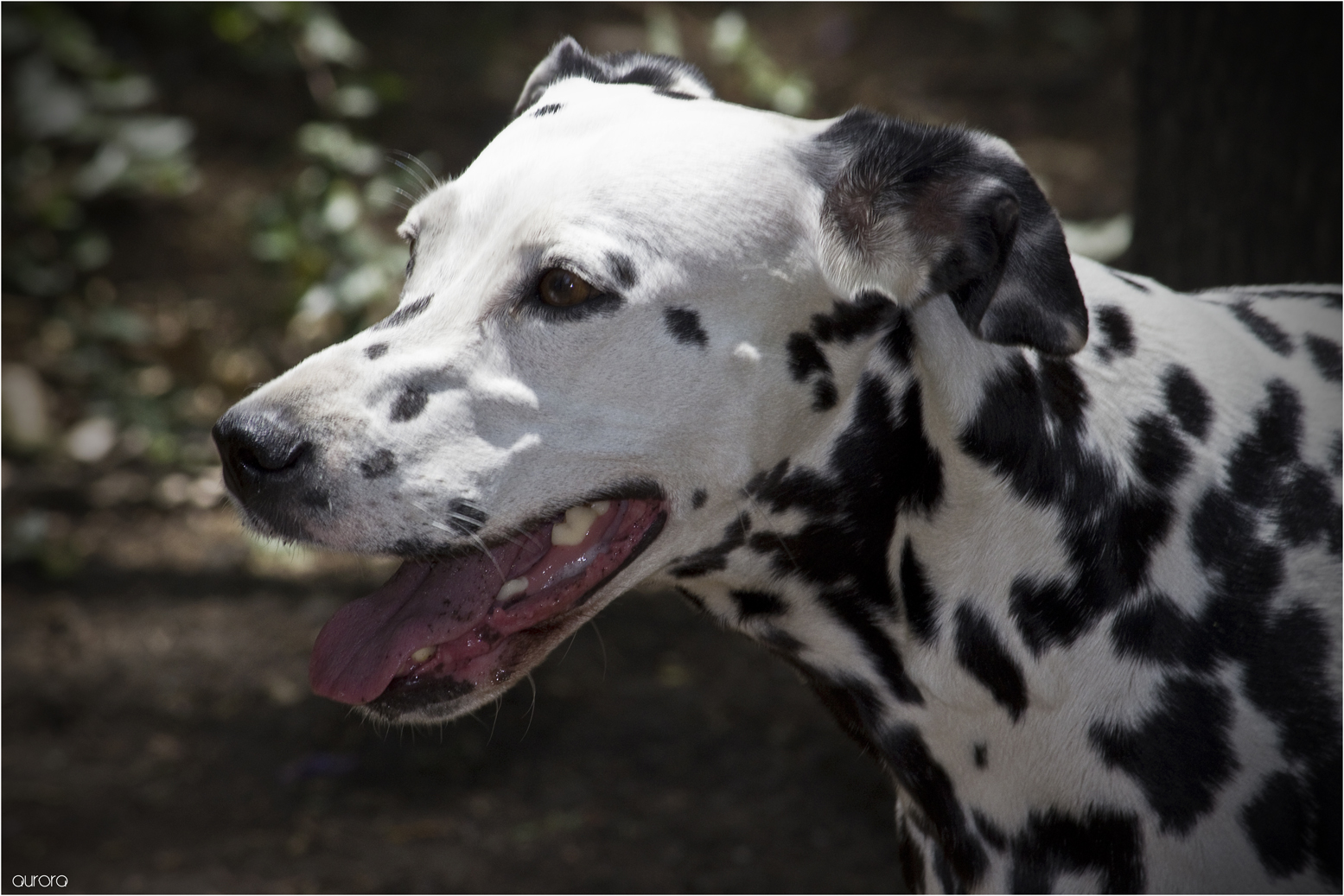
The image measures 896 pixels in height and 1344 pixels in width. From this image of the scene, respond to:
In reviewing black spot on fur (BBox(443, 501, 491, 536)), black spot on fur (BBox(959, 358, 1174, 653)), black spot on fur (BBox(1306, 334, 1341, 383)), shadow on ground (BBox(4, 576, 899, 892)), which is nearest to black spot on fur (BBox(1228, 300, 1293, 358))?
black spot on fur (BBox(1306, 334, 1341, 383))

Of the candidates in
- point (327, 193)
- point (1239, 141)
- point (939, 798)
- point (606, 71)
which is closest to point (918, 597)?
point (939, 798)

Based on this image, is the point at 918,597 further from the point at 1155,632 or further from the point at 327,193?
the point at 327,193

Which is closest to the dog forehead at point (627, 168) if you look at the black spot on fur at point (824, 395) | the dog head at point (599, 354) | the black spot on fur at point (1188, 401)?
the dog head at point (599, 354)

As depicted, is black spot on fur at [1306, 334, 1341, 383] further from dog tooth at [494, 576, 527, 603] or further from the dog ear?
dog tooth at [494, 576, 527, 603]

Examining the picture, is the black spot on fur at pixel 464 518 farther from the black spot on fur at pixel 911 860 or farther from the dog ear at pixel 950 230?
the black spot on fur at pixel 911 860

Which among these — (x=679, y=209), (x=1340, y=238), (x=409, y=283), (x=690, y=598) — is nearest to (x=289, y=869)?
(x=690, y=598)

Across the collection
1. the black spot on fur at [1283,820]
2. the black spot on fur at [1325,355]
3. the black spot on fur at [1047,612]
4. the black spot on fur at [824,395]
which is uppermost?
the black spot on fur at [824,395]

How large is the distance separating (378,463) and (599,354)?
1.34 feet

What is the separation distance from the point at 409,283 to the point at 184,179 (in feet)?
16.8

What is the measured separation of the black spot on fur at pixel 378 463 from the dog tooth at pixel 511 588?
0.33 metres

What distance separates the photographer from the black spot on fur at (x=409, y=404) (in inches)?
83.1

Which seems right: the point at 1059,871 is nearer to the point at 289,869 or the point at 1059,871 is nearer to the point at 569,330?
the point at 569,330

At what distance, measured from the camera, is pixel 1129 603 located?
221cm

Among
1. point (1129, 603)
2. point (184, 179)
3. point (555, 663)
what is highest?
point (1129, 603)
